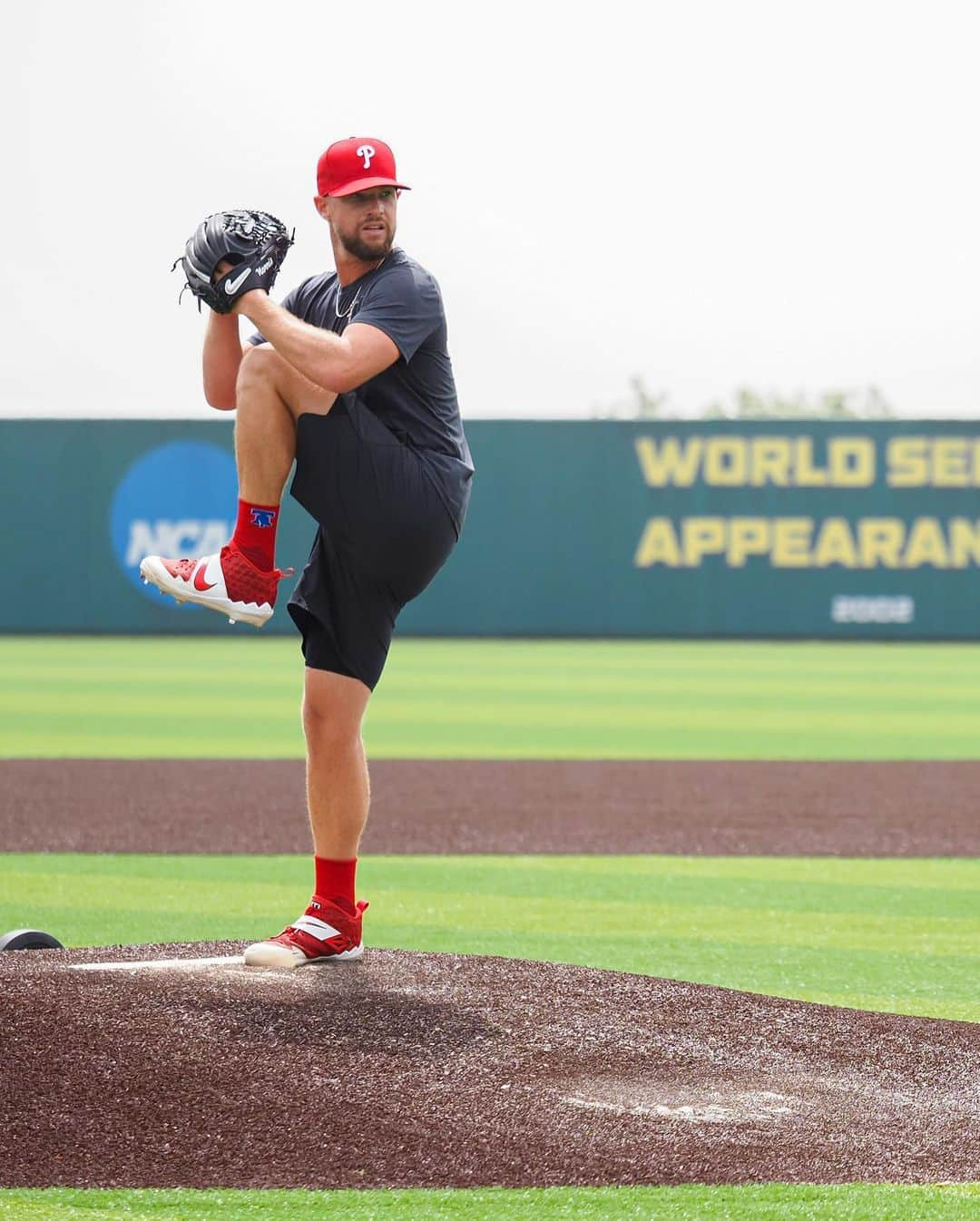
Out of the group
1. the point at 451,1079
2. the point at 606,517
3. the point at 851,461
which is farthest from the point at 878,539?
the point at 451,1079

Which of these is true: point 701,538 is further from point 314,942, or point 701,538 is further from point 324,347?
point 324,347

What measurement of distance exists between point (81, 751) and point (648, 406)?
48223 millimetres

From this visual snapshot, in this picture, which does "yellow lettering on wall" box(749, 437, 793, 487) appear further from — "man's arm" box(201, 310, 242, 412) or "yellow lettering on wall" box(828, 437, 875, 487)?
"man's arm" box(201, 310, 242, 412)

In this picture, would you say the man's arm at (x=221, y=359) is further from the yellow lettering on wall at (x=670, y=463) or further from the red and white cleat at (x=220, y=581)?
the yellow lettering on wall at (x=670, y=463)

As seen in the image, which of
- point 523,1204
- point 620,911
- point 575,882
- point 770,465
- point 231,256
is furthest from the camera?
point 770,465

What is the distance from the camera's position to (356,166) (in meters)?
4.26

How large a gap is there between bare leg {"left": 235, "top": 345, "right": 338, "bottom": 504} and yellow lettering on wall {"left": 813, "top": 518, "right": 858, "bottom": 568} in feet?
68.6

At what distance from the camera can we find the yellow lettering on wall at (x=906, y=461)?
Result: 2466 centimetres

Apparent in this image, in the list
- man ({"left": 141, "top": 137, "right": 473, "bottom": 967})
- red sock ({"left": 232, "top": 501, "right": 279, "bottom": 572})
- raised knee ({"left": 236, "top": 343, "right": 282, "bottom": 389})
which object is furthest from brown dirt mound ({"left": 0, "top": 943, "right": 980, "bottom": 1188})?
raised knee ({"left": 236, "top": 343, "right": 282, "bottom": 389})

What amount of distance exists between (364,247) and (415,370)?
325 millimetres

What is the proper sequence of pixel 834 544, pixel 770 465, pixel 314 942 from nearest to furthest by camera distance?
1. pixel 314 942
2. pixel 834 544
3. pixel 770 465

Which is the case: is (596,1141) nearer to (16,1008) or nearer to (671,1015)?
(671,1015)

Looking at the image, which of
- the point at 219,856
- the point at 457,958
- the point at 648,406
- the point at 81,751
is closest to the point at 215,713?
the point at 81,751

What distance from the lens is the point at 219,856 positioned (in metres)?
7.55
